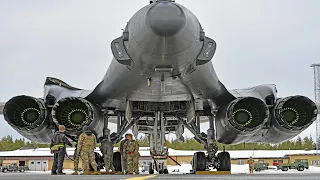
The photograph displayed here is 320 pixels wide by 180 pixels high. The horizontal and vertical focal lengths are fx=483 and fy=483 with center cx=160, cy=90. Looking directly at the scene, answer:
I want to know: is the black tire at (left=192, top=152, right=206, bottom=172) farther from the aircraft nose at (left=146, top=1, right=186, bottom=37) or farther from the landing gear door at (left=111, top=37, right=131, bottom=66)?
the aircraft nose at (left=146, top=1, right=186, bottom=37)

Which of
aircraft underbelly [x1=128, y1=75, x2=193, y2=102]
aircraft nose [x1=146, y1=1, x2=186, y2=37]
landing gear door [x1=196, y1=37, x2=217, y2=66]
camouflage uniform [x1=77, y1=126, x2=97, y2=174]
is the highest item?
aircraft nose [x1=146, y1=1, x2=186, y2=37]

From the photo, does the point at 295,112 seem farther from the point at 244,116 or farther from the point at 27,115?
the point at 27,115

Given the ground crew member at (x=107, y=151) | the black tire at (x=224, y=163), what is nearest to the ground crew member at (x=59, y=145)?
the ground crew member at (x=107, y=151)

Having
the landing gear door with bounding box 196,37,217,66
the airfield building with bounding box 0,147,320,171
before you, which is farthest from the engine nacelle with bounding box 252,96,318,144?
the airfield building with bounding box 0,147,320,171

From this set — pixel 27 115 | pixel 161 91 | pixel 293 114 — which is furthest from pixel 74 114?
pixel 293 114

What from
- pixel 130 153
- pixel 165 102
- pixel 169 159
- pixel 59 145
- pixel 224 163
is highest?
pixel 165 102

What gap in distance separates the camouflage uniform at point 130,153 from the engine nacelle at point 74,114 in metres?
0.94

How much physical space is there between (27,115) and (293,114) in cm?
585

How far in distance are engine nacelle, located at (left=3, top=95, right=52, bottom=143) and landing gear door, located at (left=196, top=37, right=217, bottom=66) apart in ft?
12.9

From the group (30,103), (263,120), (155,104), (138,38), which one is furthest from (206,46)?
(30,103)

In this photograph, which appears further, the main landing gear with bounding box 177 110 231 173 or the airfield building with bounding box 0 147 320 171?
the airfield building with bounding box 0 147 320 171

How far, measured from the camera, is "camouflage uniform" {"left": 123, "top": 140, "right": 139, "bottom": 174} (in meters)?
9.69

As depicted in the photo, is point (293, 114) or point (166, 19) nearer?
point (166, 19)

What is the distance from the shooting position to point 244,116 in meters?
10.4
